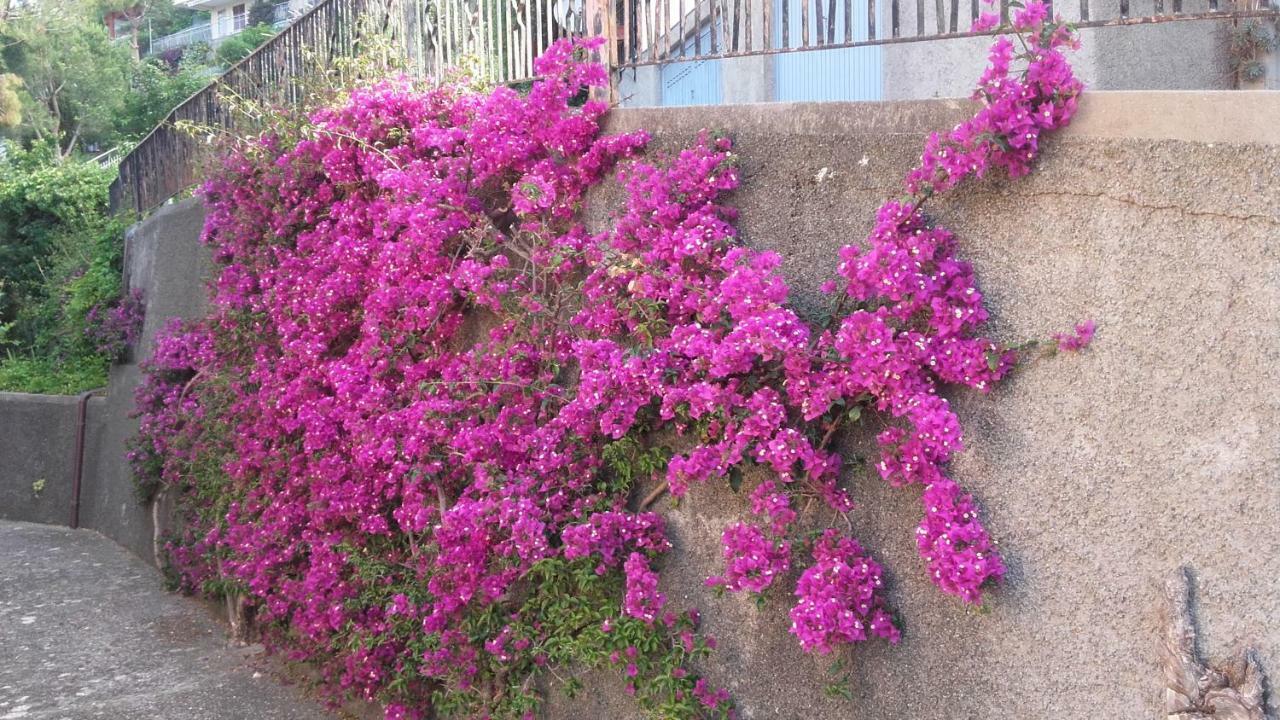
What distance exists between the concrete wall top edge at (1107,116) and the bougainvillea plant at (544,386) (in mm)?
91

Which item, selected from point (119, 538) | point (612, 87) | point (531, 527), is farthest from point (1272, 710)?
point (119, 538)

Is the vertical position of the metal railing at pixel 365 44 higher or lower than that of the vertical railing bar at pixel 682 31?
higher

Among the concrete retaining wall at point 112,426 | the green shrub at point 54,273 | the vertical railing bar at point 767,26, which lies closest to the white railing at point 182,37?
the green shrub at point 54,273

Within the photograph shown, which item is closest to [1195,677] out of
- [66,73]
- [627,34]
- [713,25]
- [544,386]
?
[544,386]

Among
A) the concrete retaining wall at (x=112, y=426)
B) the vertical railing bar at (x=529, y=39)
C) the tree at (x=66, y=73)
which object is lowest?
the concrete retaining wall at (x=112, y=426)

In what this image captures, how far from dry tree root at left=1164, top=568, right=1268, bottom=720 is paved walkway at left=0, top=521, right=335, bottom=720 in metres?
3.47

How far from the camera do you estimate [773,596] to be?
339 centimetres

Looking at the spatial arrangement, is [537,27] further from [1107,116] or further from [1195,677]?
[1195,677]

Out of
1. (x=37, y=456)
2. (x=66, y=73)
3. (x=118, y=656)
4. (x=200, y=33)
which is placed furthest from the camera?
(x=200, y=33)

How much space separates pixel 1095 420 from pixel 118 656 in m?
4.82

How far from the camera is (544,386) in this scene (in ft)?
13.6

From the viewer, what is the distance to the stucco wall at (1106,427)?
255 centimetres

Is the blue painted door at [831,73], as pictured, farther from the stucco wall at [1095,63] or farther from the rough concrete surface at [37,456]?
the rough concrete surface at [37,456]

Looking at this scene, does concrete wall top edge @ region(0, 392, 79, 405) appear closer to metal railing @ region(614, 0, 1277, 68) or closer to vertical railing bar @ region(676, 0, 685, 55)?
metal railing @ region(614, 0, 1277, 68)
